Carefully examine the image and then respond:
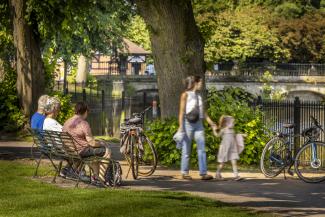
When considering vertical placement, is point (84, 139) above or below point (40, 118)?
below

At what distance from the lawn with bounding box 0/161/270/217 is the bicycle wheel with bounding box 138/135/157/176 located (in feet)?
7.74

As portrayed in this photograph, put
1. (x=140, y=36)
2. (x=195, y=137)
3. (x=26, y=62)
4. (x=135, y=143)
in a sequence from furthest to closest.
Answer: (x=140, y=36) → (x=26, y=62) → (x=135, y=143) → (x=195, y=137)

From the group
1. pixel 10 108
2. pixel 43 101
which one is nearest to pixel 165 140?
pixel 43 101

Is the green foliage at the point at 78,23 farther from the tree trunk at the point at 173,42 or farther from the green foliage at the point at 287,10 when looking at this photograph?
the green foliage at the point at 287,10

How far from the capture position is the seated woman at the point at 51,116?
14.3 m

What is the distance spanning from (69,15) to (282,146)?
853 centimetres

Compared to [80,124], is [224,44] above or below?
above

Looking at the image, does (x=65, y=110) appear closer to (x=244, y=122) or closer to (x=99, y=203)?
(x=244, y=122)

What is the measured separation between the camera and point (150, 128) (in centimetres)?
1823

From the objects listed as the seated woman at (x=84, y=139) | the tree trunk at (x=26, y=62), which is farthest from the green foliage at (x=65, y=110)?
the seated woman at (x=84, y=139)

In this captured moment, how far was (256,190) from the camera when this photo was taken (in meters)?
13.7

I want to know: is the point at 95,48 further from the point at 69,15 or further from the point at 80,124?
the point at 80,124

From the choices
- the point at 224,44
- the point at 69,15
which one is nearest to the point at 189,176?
the point at 69,15

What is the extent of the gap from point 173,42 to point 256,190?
15.7ft
